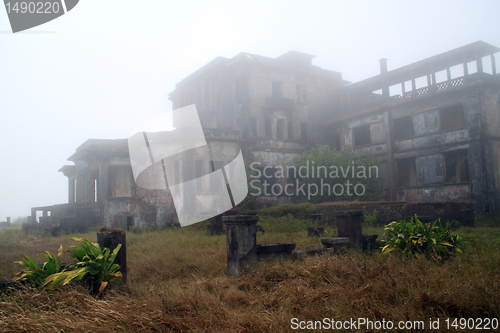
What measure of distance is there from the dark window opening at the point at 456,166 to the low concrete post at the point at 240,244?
14855mm

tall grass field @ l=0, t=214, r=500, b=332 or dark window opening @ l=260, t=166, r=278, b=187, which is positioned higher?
dark window opening @ l=260, t=166, r=278, b=187

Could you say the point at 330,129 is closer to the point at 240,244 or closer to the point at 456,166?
the point at 456,166

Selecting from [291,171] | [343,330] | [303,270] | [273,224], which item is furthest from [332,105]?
[343,330]

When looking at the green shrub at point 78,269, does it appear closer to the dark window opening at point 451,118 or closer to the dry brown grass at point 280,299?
the dry brown grass at point 280,299

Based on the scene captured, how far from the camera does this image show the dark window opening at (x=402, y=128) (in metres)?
20.2

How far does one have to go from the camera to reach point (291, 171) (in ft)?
71.5

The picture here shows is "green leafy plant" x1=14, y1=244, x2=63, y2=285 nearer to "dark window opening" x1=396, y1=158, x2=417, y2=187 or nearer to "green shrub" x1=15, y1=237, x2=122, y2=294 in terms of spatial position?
"green shrub" x1=15, y1=237, x2=122, y2=294

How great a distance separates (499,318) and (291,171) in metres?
18.3

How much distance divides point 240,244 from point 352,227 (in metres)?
2.63

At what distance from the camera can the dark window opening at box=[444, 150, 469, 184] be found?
1775 cm

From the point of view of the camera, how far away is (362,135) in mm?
22016

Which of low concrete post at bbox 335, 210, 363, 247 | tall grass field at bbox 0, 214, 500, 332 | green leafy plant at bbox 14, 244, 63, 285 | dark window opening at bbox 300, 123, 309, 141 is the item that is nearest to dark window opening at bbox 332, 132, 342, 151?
dark window opening at bbox 300, 123, 309, 141

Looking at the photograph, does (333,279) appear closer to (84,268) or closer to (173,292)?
(173,292)

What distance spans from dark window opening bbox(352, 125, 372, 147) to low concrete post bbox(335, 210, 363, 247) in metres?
15.1
